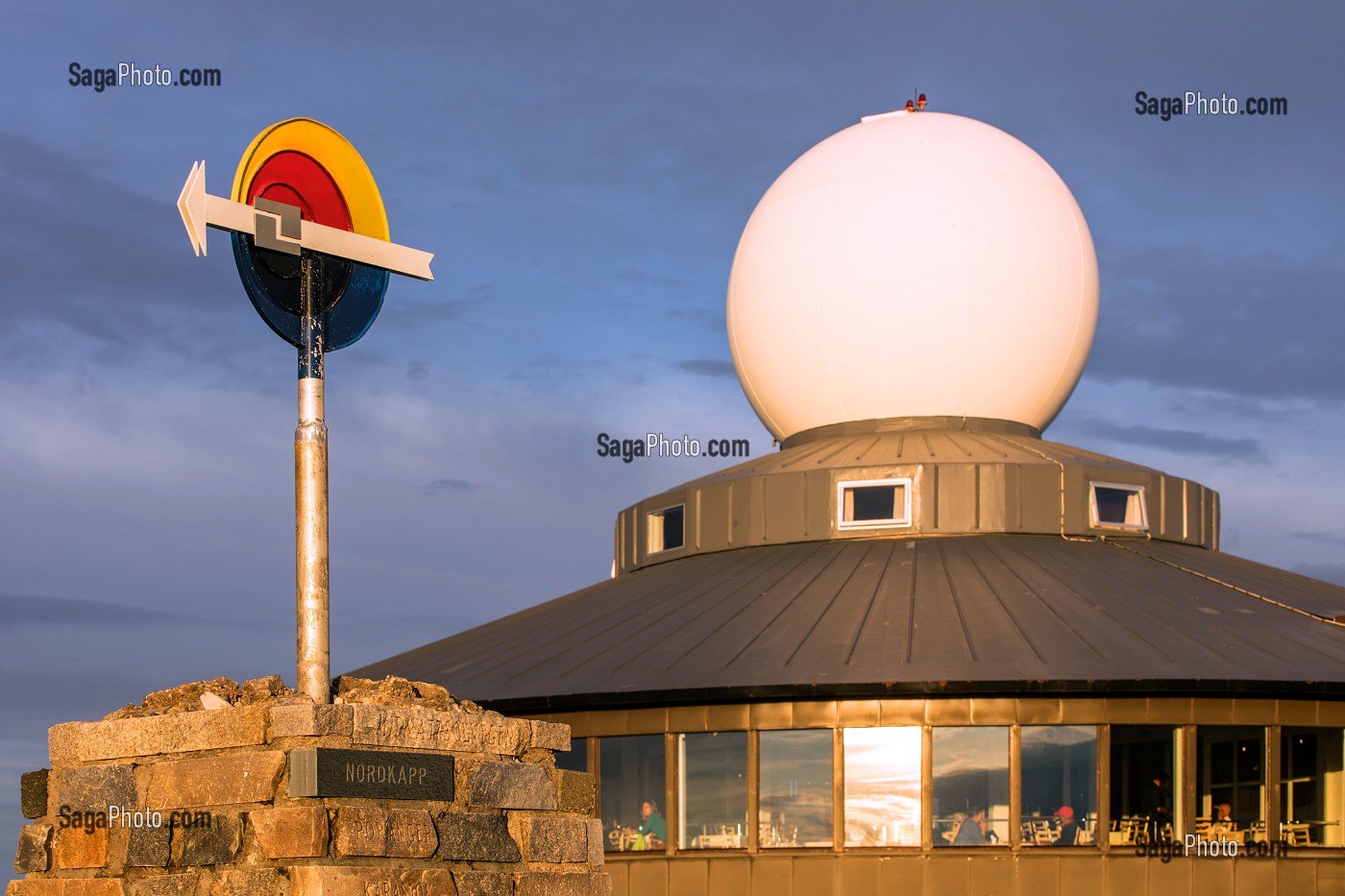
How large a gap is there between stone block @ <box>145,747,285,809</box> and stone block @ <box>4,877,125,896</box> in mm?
512

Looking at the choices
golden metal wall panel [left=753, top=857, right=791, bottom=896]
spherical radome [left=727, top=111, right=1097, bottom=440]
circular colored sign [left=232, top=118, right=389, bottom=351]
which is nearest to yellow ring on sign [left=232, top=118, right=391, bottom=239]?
circular colored sign [left=232, top=118, right=389, bottom=351]

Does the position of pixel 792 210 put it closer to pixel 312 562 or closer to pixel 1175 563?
pixel 1175 563

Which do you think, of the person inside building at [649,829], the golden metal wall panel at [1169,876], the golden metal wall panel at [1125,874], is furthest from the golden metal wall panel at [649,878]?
the golden metal wall panel at [1169,876]

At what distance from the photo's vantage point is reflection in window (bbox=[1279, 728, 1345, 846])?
2497 centimetres

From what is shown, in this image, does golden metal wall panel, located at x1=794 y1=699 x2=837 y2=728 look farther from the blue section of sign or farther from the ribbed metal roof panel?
the blue section of sign

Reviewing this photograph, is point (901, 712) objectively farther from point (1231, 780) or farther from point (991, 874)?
point (1231, 780)

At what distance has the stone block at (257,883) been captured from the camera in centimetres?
1041

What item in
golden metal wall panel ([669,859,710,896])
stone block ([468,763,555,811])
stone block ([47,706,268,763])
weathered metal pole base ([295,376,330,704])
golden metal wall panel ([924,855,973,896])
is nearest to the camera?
stone block ([47,706,268,763])

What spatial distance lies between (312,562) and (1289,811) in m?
17.7

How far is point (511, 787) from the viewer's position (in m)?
11.7

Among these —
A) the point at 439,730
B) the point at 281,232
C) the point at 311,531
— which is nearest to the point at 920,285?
the point at 281,232

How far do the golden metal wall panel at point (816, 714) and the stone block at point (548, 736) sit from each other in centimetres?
1270

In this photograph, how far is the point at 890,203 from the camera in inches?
1305

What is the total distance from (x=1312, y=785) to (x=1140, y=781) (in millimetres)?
2451
